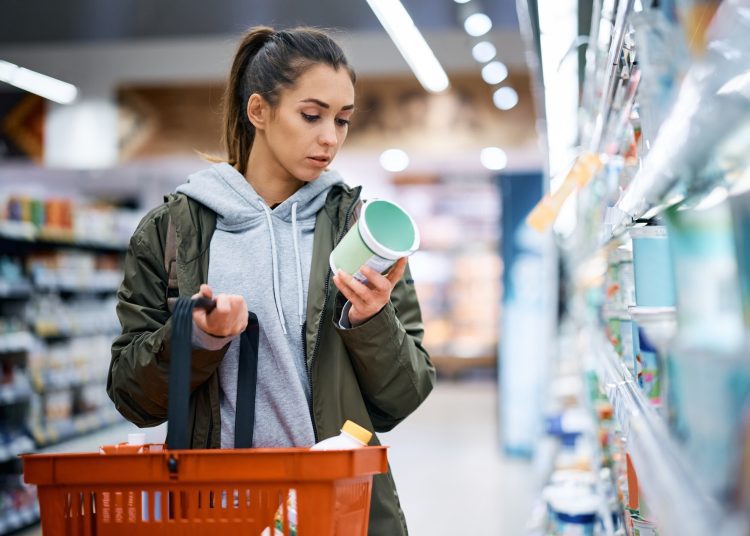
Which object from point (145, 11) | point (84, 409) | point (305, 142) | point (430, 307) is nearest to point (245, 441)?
point (305, 142)

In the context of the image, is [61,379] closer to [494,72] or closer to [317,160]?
[317,160]

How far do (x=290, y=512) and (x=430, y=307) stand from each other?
44.6ft

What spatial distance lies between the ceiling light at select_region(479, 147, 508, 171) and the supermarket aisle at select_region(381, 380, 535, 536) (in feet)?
9.92

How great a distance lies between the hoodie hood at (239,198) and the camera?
180 centimetres

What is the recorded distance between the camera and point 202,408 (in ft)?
5.61

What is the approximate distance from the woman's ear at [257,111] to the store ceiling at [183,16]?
6430mm

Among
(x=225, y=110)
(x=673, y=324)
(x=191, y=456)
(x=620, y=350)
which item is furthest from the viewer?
(x=620, y=350)

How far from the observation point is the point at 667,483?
2.95ft

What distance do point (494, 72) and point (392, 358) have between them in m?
8.68

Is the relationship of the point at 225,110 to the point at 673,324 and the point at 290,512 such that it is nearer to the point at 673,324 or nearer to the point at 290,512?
the point at 290,512

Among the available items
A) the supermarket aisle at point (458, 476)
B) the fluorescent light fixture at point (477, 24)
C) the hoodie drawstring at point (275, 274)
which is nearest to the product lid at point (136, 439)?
the hoodie drawstring at point (275, 274)

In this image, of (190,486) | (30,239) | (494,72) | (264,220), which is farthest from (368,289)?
(494,72)

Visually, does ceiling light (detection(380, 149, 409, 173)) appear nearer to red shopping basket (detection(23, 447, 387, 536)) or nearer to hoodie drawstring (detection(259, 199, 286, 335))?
hoodie drawstring (detection(259, 199, 286, 335))

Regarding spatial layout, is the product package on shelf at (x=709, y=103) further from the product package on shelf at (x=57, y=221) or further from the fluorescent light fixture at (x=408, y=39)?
the product package on shelf at (x=57, y=221)
